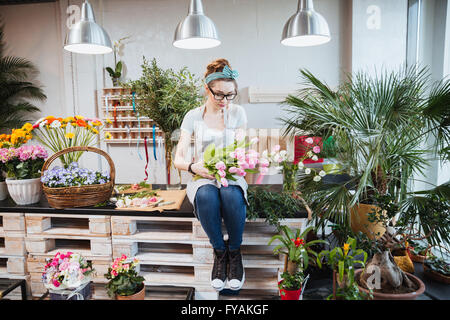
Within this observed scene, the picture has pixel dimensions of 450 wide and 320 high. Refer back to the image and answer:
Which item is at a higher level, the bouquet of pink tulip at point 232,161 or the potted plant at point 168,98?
the potted plant at point 168,98

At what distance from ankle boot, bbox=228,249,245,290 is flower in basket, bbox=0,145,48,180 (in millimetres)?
1508

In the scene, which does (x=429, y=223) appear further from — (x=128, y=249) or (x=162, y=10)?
(x=162, y=10)

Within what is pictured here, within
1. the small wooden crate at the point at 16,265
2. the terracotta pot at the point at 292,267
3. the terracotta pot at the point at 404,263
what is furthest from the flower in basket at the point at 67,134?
the terracotta pot at the point at 404,263

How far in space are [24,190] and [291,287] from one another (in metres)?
1.87

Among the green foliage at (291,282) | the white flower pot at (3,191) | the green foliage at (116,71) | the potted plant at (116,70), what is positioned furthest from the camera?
the green foliage at (116,71)

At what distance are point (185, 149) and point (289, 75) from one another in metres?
1.10

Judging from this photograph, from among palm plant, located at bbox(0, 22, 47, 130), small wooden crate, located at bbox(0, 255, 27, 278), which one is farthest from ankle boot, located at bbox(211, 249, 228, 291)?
palm plant, located at bbox(0, 22, 47, 130)

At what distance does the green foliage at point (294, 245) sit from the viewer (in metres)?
1.55

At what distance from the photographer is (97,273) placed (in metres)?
1.88

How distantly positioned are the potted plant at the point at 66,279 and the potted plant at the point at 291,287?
3.15 ft

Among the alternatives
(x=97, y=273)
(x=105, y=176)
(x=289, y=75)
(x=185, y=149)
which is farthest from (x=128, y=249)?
(x=289, y=75)

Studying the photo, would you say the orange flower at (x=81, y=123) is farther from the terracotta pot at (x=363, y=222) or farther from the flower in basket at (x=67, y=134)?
the terracotta pot at (x=363, y=222)

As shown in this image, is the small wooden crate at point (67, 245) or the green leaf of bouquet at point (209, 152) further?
the small wooden crate at point (67, 245)

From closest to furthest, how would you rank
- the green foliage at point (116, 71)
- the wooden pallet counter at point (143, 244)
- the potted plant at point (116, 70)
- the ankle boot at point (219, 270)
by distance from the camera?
the ankle boot at point (219, 270) < the wooden pallet counter at point (143, 244) < the potted plant at point (116, 70) < the green foliage at point (116, 71)
